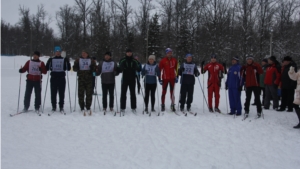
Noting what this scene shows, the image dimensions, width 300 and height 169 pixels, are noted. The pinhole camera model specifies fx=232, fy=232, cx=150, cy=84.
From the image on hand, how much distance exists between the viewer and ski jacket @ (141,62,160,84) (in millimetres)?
7832

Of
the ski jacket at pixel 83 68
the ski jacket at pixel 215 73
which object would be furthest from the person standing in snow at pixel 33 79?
the ski jacket at pixel 215 73

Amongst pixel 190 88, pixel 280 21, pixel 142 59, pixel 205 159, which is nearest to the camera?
pixel 205 159

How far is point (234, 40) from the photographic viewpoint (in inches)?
1543

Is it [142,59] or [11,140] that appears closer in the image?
[11,140]

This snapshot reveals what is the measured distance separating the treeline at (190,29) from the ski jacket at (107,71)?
16593 mm

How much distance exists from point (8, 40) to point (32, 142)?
72489mm

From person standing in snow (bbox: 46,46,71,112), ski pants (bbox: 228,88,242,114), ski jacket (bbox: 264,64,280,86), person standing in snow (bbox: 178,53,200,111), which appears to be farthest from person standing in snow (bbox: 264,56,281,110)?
person standing in snow (bbox: 46,46,71,112)

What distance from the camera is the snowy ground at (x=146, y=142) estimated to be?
4.16 meters

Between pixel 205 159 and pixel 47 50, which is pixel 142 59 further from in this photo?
pixel 205 159

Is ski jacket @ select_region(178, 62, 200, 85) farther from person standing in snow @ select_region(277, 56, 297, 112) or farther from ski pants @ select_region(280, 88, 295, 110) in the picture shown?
ski pants @ select_region(280, 88, 295, 110)

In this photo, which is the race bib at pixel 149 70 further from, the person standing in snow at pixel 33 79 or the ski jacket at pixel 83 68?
the person standing in snow at pixel 33 79

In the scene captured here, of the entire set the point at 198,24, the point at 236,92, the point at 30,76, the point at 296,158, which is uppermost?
the point at 198,24

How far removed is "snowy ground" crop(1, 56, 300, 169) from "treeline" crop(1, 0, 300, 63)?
18.2 metres

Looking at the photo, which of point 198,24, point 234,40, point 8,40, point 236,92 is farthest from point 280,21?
point 8,40
